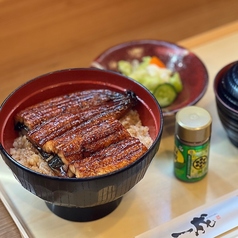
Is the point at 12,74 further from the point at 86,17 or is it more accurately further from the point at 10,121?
the point at 10,121

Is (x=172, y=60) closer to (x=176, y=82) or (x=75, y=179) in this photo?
(x=176, y=82)

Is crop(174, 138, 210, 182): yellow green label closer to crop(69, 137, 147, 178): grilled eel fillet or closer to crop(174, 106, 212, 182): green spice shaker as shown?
crop(174, 106, 212, 182): green spice shaker

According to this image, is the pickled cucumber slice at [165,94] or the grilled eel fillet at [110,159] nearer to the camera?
the grilled eel fillet at [110,159]

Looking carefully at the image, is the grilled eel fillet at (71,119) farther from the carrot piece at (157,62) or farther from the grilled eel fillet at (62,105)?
the carrot piece at (157,62)

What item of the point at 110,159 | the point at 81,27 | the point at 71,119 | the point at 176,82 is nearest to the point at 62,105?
the point at 71,119

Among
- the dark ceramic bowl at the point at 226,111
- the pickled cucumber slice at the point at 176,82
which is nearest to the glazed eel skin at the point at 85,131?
the dark ceramic bowl at the point at 226,111

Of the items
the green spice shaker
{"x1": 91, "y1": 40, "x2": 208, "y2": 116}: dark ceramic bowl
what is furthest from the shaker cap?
{"x1": 91, "y1": 40, "x2": 208, "y2": 116}: dark ceramic bowl

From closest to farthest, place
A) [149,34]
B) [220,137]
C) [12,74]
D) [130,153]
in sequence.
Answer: [130,153] < [220,137] < [12,74] < [149,34]

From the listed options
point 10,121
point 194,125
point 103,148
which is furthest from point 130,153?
point 10,121
